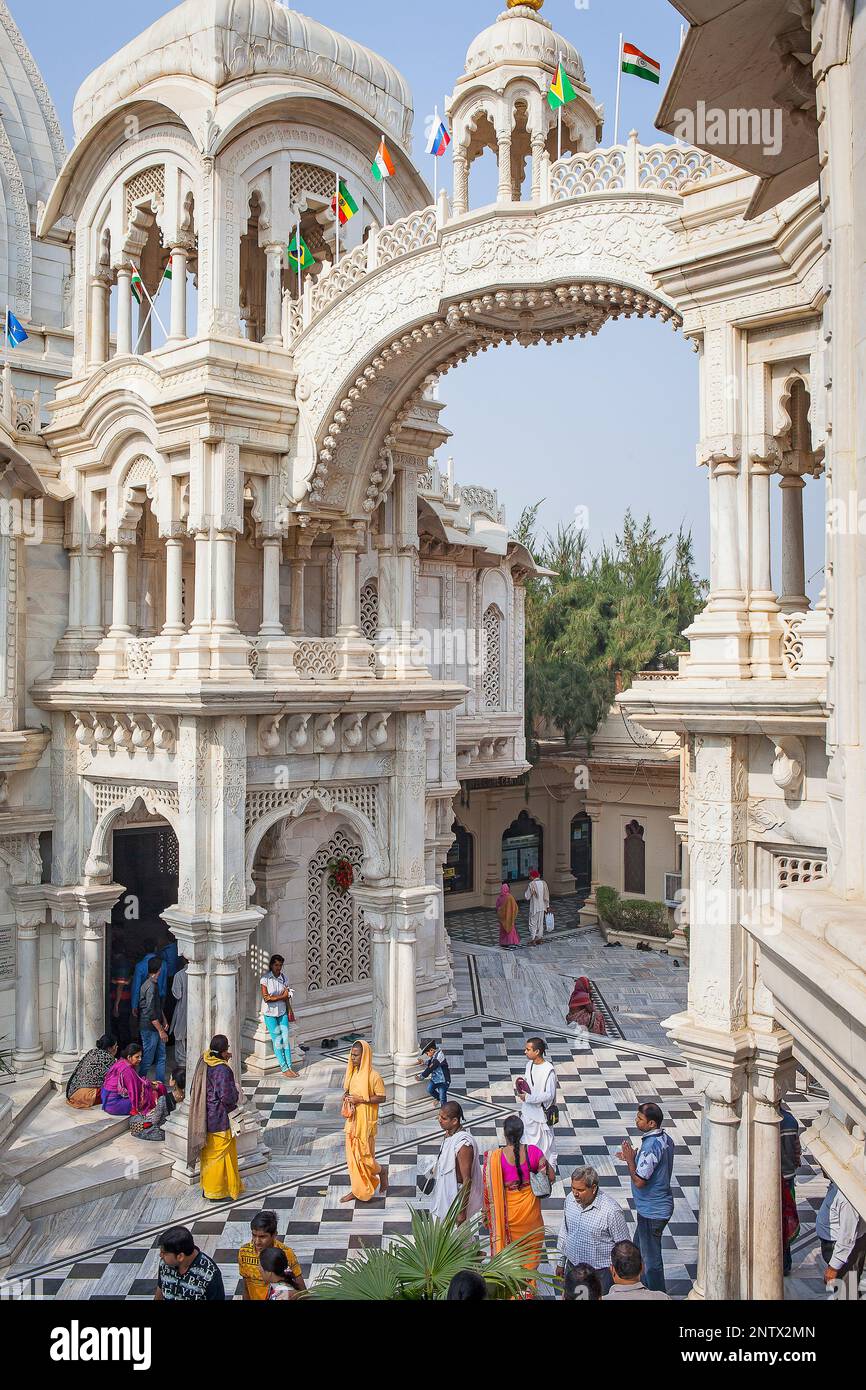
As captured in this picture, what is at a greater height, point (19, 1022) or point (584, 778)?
point (584, 778)

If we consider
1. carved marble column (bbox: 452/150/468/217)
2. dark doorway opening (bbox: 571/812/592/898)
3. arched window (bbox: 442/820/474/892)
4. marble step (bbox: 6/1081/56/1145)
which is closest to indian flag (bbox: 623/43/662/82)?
carved marble column (bbox: 452/150/468/217)

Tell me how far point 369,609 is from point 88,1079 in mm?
6204

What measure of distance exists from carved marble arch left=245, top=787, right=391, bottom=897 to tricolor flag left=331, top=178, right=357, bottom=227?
230 inches

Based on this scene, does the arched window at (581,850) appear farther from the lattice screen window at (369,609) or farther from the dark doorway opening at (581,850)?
the lattice screen window at (369,609)

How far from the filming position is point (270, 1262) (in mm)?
5945

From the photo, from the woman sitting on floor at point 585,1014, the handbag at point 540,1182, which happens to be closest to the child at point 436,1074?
the woman sitting on floor at point 585,1014

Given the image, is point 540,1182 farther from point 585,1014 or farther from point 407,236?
point 407,236

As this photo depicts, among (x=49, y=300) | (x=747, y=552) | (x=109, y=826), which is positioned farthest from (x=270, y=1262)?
(x=49, y=300)

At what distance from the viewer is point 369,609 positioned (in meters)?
14.4

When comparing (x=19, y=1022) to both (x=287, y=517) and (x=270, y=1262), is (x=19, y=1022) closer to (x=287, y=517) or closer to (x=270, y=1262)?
(x=287, y=517)

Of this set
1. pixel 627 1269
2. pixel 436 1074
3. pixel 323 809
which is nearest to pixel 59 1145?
pixel 436 1074

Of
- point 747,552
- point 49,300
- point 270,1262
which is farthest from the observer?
point 49,300
